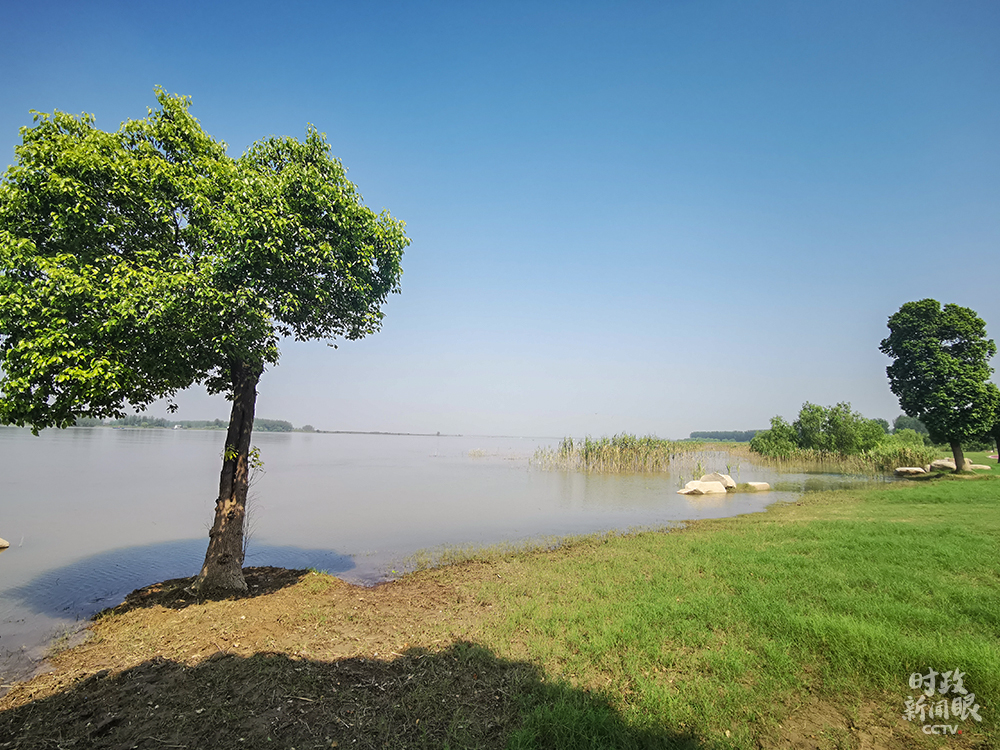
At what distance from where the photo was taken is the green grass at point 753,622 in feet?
16.9

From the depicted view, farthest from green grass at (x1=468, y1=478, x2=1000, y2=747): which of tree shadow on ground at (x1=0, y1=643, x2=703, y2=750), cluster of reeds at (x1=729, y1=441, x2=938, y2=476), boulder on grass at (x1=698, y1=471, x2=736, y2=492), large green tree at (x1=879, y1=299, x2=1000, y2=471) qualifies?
cluster of reeds at (x1=729, y1=441, x2=938, y2=476)

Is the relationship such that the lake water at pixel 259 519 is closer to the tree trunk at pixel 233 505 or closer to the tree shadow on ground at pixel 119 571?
the tree shadow on ground at pixel 119 571

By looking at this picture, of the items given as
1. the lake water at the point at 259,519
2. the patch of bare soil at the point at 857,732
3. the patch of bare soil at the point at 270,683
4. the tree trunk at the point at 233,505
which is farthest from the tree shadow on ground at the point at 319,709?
the tree trunk at the point at 233,505

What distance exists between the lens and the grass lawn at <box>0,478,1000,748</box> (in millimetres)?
4680

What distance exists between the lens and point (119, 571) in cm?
1230

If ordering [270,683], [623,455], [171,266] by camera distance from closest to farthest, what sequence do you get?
[270,683] → [171,266] → [623,455]

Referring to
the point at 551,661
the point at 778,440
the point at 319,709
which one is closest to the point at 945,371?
the point at 778,440

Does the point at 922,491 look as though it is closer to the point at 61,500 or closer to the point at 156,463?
the point at 61,500

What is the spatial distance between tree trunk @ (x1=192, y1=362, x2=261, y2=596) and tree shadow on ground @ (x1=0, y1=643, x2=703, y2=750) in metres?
3.05

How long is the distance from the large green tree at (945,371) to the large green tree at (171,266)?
3932cm

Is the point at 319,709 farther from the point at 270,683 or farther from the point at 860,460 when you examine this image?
the point at 860,460

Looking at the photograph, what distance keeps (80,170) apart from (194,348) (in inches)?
125

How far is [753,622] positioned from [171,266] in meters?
11.0

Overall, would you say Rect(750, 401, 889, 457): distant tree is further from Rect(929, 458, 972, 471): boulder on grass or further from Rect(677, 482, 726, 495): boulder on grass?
Rect(677, 482, 726, 495): boulder on grass
